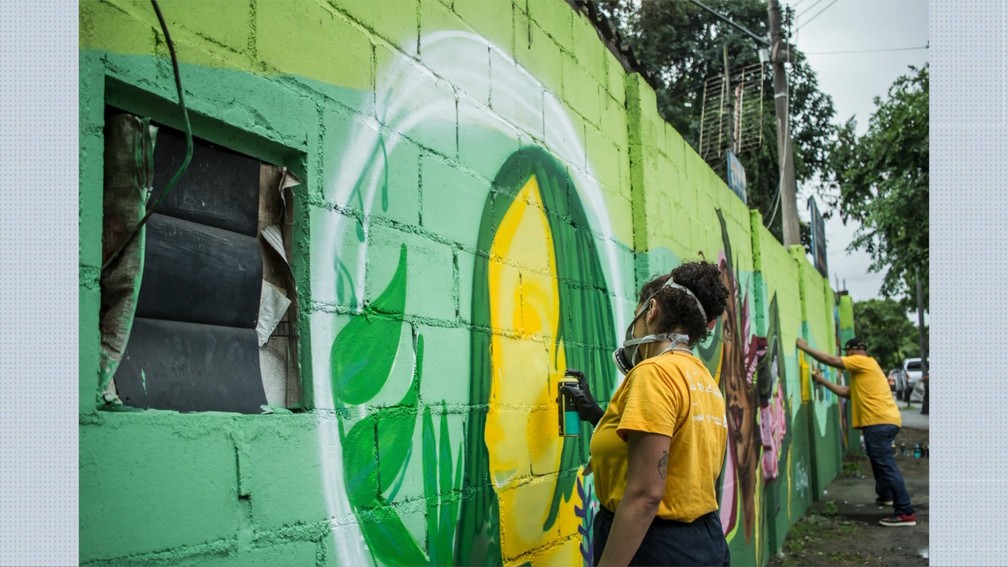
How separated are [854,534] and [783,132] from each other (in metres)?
8.56

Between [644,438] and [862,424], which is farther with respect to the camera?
[862,424]

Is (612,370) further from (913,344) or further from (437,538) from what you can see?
(913,344)

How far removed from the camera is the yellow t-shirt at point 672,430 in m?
2.61

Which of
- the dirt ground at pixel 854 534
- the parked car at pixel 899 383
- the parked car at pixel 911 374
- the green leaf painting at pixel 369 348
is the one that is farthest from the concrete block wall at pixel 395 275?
the parked car at pixel 899 383

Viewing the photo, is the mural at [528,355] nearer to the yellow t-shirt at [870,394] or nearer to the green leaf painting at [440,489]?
the green leaf painting at [440,489]

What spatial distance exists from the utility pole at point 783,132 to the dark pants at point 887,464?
5.79 m

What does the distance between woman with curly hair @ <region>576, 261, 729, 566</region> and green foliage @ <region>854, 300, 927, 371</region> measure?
56409 mm

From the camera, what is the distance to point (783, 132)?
15.6m

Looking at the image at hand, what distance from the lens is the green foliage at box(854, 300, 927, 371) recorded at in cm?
5693

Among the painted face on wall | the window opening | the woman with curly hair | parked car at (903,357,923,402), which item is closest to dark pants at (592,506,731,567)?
the woman with curly hair

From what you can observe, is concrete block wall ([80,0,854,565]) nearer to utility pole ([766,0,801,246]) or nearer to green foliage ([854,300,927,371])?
utility pole ([766,0,801,246])

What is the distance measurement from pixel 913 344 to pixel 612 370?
64.6m

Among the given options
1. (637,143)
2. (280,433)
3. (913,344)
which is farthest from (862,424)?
(913,344)

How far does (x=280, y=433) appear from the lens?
6.56ft
